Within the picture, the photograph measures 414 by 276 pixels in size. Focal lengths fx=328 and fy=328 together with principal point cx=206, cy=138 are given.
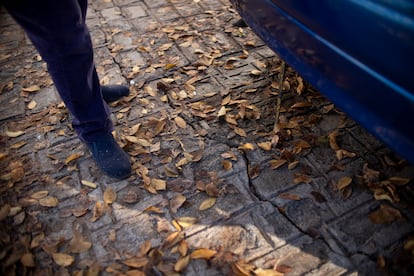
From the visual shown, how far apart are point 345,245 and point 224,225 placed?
23.9 inches

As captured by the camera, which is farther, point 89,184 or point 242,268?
point 89,184

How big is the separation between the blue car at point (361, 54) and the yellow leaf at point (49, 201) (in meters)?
1.54

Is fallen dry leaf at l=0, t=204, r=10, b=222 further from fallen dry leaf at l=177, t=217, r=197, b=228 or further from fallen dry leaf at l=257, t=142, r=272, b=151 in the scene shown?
fallen dry leaf at l=257, t=142, r=272, b=151

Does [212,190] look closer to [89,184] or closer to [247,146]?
[247,146]

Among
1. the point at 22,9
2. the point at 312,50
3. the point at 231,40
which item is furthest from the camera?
the point at 231,40

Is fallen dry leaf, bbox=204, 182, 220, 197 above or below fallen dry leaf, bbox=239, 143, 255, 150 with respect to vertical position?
below

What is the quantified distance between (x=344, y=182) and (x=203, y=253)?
2.92ft

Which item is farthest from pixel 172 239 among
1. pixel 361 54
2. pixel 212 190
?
pixel 361 54

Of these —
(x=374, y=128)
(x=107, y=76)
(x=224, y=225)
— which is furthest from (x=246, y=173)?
(x=107, y=76)

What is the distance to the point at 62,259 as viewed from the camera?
5.37 feet

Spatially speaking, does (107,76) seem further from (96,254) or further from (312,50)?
(312,50)

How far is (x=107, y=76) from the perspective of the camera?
9.12 ft

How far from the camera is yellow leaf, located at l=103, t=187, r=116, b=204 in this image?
1.88m

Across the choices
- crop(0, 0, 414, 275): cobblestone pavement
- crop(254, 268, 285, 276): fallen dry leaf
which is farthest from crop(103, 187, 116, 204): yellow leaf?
crop(254, 268, 285, 276): fallen dry leaf
